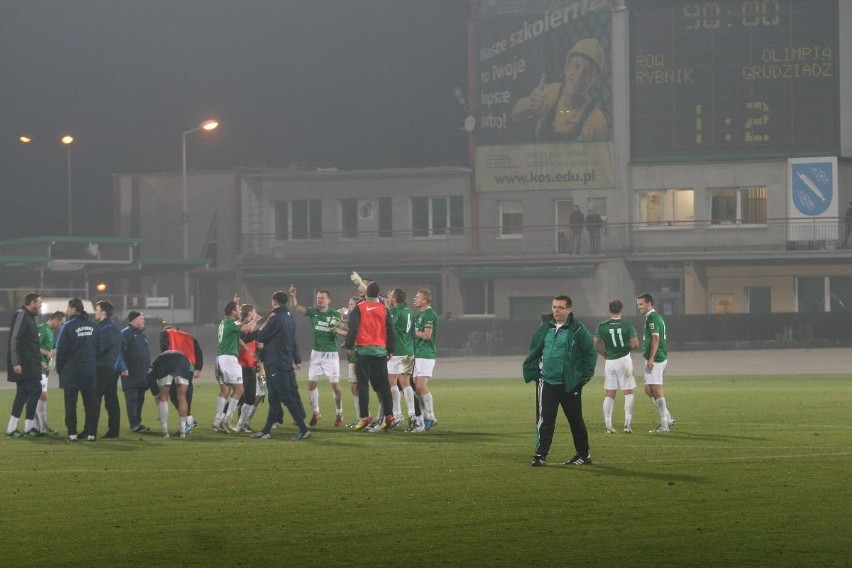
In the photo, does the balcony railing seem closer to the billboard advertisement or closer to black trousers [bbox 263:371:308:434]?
the billboard advertisement

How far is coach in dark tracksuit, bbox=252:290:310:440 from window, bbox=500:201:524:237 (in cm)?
4882

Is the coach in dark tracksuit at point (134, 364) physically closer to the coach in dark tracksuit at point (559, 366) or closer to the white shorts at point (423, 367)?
the white shorts at point (423, 367)

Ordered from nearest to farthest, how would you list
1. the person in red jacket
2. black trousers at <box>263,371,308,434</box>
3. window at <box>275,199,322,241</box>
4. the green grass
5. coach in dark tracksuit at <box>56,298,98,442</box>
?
the green grass → black trousers at <box>263,371,308,434</box> → coach in dark tracksuit at <box>56,298,98,442</box> → the person in red jacket → window at <box>275,199,322,241</box>

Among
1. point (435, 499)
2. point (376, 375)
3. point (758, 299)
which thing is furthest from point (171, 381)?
point (758, 299)

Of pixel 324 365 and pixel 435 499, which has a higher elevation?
pixel 324 365

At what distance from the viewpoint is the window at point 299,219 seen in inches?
2844

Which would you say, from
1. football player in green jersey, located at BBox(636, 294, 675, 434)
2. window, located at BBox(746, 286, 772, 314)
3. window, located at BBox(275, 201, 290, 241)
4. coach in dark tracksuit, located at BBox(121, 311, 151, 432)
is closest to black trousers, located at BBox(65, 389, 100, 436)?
coach in dark tracksuit, located at BBox(121, 311, 151, 432)

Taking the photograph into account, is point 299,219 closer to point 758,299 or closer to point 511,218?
point 511,218

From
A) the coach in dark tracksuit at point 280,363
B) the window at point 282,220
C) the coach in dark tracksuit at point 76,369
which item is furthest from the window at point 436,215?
the coach in dark tracksuit at point 280,363

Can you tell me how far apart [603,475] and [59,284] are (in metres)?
45.1

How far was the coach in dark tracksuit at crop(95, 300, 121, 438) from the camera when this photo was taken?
21281 mm

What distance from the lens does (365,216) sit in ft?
235

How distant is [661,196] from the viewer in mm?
65938

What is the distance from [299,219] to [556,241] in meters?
13.8
